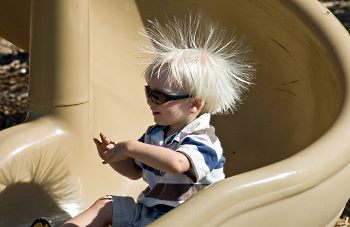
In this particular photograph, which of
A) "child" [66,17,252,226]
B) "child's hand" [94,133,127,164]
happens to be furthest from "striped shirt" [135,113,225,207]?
"child's hand" [94,133,127,164]

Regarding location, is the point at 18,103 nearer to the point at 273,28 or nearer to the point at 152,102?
the point at 273,28

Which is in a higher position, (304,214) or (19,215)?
(304,214)

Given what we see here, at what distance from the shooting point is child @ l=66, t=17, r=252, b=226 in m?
2.24

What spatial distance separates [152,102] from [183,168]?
0.23 m

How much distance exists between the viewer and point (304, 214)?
219 centimetres

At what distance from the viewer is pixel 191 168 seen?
2242 millimetres

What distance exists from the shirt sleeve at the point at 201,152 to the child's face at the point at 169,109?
3.2 inches

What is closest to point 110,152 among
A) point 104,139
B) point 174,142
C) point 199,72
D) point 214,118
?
point 104,139

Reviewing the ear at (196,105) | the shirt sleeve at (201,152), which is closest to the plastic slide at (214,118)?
the shirt sleeve at (201,152)

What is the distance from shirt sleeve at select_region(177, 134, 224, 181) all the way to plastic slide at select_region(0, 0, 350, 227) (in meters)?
0.20

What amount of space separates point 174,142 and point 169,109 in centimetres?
9

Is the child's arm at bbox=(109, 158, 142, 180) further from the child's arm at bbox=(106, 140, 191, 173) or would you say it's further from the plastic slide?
the plastic slide

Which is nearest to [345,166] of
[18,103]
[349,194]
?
[349,194]

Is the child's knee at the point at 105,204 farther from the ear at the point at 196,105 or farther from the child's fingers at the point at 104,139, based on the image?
the ear at the point at 196,105
